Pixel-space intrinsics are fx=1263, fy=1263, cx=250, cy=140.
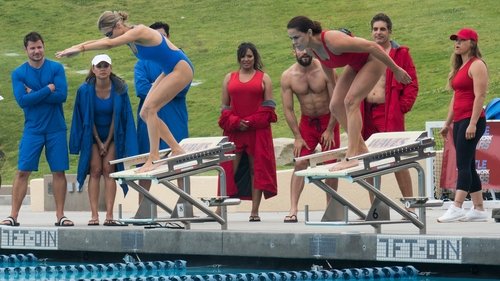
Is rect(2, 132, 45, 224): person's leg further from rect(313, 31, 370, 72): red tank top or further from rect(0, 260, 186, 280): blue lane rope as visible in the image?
rect(313, 31, 370, 72): red tank top

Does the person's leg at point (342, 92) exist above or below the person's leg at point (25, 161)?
above

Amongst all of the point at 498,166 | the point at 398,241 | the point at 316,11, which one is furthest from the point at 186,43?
the point at 398,241

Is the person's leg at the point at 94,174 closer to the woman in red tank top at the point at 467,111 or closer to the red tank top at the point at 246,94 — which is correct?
the red tank top at the point at 246,94

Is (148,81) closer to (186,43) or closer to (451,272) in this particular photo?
(451,272)

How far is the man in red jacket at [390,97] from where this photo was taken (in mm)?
12039

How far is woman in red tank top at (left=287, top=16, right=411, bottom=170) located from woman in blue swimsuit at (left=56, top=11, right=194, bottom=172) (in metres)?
1.44

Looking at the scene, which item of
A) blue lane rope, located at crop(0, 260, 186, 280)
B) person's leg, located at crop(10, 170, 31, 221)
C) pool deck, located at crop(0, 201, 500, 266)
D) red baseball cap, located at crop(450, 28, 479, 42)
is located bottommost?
blue lane rope, located at crop(0, 260, 186, 280)

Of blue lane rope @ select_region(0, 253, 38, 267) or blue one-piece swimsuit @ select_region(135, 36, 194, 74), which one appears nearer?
blue one-piece swimsuit @ select_region(135, 36, 194, 74)

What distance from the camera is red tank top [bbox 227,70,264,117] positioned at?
13.3 m

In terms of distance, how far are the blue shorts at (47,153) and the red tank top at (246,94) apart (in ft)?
6.14

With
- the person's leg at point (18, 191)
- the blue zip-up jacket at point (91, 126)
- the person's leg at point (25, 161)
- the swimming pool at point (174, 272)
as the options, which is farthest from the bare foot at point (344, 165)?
the person's leg at point (18, 191)

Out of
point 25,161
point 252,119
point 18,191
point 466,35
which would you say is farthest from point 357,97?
point 18,191

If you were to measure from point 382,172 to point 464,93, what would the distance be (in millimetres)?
1849

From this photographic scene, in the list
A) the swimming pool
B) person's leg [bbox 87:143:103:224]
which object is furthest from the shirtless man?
the swimming pool
